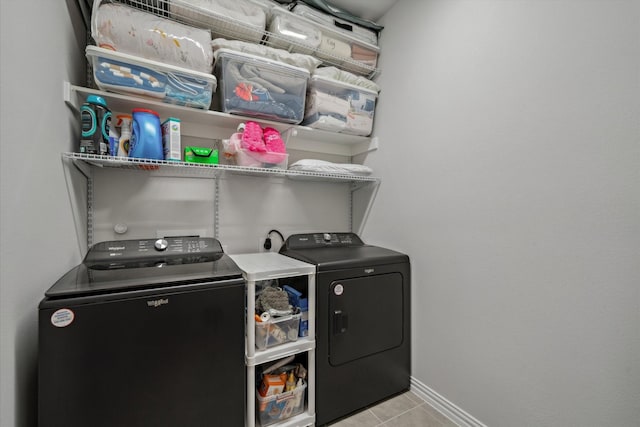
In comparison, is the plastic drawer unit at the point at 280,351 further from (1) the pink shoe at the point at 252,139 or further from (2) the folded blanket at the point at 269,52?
(2) the folded blanket at the point at 269,52

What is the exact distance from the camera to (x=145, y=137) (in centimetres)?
130

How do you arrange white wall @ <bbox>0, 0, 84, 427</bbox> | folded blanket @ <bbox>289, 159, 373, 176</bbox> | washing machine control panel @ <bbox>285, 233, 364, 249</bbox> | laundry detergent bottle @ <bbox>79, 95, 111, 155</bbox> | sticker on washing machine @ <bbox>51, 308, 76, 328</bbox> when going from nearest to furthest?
white wall @ <bbox>0, 0, 84, 427</bbox> → sticker on washing machine @ <bbox>51, 308, 76, 328</bbox> → laundry detergent bottle @ <bbox>79, 95, 111, 155</bbox> → folded blanket @ <bbox>289, 159, 373, 176</bbox> → washing machine control panel @ <bbox>285, 233, 364, 249</bbox>

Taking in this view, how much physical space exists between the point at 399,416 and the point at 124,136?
7.27 feet

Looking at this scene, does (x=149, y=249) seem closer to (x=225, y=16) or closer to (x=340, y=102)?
(x=225, y=16)

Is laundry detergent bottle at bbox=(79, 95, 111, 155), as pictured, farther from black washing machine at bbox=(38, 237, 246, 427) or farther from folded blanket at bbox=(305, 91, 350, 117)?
folded blanket at bbox=(305, 91, 350, 117)

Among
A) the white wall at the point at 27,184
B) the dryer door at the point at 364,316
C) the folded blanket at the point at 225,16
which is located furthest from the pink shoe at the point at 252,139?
the dryer door at the point at 364,316

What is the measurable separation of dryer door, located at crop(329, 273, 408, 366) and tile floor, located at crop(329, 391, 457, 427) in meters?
0.34

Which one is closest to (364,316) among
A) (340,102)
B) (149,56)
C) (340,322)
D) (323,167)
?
(340,322)

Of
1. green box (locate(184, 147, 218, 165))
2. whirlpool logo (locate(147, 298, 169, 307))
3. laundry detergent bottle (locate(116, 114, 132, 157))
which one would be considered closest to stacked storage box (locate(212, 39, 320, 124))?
green box (locate(184, 147, 218, 165))

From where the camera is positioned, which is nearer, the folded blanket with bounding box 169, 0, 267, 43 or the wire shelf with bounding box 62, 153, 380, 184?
the wire shelf with bounding box 62, 153, 380, 184

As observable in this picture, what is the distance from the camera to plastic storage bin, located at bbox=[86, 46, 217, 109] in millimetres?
1209

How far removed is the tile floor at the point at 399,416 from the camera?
146cm

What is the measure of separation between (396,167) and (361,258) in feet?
2.52

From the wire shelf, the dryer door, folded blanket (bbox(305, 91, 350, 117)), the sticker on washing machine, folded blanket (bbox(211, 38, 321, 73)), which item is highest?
folded blanket (bbox(211, 38, 321, 73))
